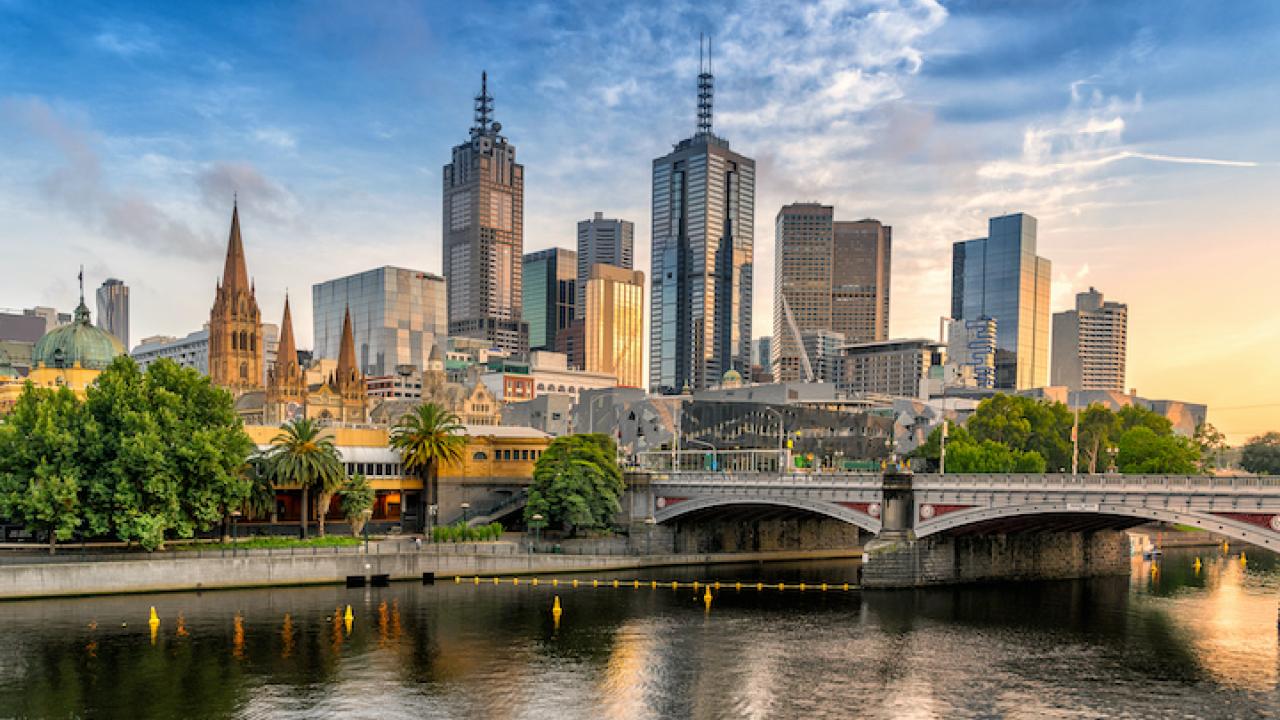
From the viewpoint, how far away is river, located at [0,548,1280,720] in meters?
53.9

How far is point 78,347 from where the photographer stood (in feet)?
488

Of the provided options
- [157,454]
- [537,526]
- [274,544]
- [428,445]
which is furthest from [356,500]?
[157,454]

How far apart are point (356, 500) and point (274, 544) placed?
11834 mm

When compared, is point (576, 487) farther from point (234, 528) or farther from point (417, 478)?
point (234, 528)

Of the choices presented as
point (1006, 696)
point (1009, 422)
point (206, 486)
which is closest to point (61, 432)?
point (206, 486)

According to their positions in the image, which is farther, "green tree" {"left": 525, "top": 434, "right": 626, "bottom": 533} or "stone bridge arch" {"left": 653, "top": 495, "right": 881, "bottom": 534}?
"green tree" {"left": 525, "top": 434, "right": 626, "bottom": 533}

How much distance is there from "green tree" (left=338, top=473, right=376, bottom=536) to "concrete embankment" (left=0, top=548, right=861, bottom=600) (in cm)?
1148

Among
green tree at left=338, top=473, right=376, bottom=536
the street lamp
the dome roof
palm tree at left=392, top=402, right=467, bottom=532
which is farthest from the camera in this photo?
the dome roof

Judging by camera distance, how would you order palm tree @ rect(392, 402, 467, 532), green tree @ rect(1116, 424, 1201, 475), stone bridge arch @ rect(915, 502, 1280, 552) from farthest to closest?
green tree @ rect(1116, 424, 1201, 475), palm tree @ rect(392, 402, 467, 532), stone bridge arch @ rect(915, 502, 1280, 552)

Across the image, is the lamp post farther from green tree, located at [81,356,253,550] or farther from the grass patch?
green tree, located at [81,356,253,550]

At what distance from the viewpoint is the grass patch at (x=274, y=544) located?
86200 millimetres

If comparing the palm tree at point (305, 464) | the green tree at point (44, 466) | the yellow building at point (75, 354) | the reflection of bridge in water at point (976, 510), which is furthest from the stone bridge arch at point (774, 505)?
the yellow building at point (75, 354)

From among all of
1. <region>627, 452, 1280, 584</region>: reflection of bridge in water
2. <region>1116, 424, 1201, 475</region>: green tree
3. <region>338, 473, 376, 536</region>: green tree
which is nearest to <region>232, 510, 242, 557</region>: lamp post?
<region>338, 473, 376, 536</region>: green tree

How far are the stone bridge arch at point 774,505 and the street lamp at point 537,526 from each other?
11.6 m
